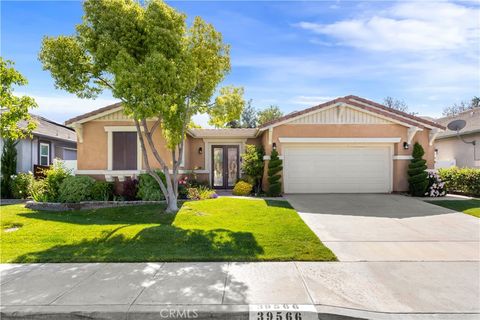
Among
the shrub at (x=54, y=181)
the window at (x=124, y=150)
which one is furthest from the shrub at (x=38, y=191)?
the window at (x=124, y=150)

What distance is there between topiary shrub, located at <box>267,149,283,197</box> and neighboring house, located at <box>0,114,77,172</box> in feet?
32.2

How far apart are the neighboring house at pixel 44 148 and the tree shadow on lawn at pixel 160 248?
32.9 feet

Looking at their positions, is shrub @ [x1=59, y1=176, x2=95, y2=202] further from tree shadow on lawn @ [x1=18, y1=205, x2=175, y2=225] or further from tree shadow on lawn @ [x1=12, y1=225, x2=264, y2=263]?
tree shadow on lawn @ [x1=12, y1=225, x2=264, y2=263]

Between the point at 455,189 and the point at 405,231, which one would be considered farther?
the point at 455,189

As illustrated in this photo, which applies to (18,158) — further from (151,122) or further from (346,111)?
(346,111)

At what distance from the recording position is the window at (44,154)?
690 inches

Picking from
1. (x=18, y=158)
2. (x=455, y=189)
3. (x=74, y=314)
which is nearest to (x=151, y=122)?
(x=18, y=158)

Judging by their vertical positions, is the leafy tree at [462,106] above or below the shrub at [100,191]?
above

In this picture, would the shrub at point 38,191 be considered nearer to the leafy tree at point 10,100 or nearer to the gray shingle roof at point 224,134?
the leafy tree at point 10,100

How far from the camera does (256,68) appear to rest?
16516 mm

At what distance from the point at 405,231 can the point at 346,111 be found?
714cm

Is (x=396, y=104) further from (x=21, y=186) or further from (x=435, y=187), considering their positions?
(x=21, y=186)

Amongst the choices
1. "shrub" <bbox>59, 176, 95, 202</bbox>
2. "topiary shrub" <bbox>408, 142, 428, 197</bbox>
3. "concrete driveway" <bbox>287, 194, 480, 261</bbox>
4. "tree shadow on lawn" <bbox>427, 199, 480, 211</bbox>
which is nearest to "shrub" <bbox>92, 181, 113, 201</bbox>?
"shrub" <bbox>59, 176, 95, 202</bbox>

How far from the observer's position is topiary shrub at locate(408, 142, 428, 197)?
12672mm
